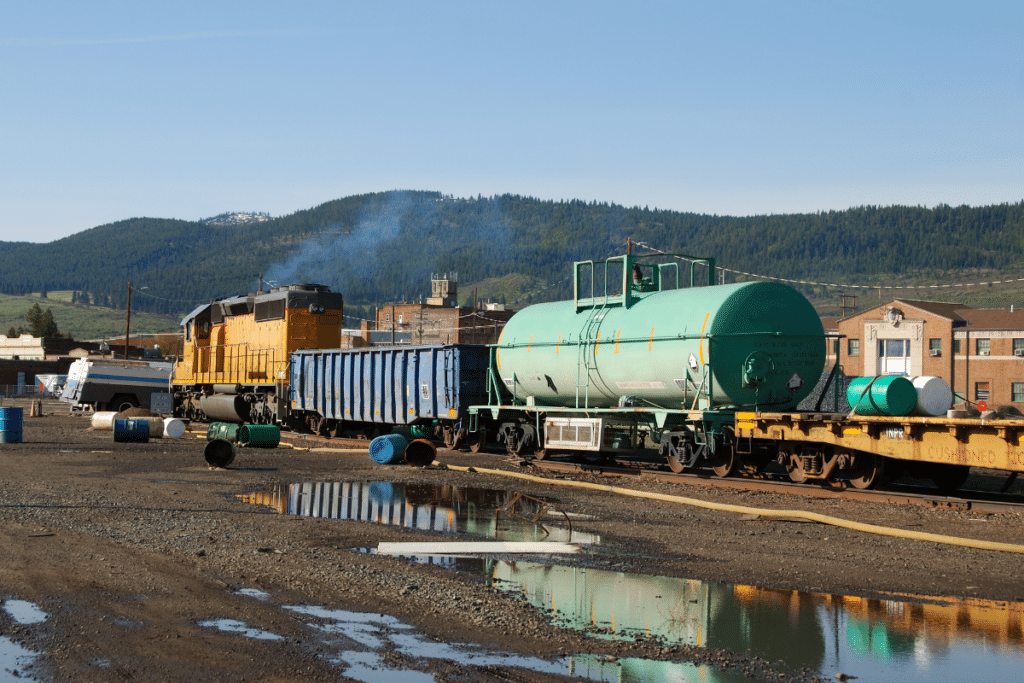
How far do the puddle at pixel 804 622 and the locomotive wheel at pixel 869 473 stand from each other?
793 centimetres

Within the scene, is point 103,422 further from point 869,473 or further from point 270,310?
point 869,473

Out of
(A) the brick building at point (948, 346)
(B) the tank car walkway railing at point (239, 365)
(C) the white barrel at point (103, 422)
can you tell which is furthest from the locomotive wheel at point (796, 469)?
(A) the brick building at point (948, 346)

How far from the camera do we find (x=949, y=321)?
77062 mm

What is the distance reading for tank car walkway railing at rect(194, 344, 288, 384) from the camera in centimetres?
3519

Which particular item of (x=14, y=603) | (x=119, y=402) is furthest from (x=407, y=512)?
(x=119, y=402)

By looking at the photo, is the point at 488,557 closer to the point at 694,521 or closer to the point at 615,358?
the point at 694,521

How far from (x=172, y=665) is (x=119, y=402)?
44.0 meters

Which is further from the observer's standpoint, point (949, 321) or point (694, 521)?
point (949, 321)

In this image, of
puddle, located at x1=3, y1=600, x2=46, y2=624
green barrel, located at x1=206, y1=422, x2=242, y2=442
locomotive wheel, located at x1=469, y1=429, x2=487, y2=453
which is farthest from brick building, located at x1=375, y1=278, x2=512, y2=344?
puddle, located at x1=3, y1=600, x2=46, y2=624

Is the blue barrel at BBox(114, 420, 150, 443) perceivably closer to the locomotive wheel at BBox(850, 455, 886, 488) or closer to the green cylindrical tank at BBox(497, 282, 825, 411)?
the green cylindrical tank at BBox(497, 282, 825, 411)

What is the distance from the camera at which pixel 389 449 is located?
2194cm

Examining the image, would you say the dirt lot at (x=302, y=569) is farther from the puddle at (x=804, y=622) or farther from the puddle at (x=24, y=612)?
the puddle at (x=804, y=622)

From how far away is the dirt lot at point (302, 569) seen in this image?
7.23 meters

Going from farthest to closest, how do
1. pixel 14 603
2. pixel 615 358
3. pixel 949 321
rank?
pixel 949 321 → pixel 615 358 → pixel 14 603
